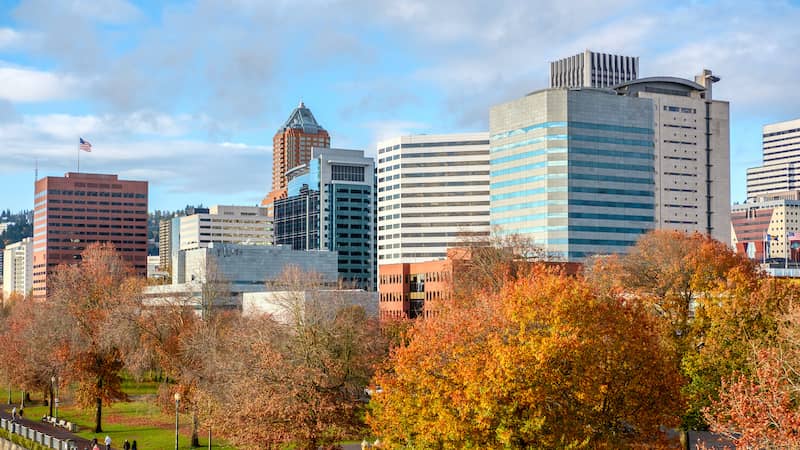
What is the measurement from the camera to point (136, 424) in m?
90.5

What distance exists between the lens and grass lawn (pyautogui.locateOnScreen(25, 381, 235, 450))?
7788 cm

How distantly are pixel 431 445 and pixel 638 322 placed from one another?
1306 centimetres

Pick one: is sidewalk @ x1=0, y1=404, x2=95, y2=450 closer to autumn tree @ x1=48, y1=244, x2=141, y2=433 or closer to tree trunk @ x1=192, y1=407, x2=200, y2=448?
autumn tree @ x1=48, y1=244, x2=141, y2=433

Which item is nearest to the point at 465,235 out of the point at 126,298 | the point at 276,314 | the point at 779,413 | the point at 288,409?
the point at 276,314

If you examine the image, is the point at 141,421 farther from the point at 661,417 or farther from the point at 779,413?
the point at 779,413

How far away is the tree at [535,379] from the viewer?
43.9 meters

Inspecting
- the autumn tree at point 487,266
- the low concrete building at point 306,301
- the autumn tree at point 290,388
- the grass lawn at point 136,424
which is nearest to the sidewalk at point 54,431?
the grass lawn at point 136,424

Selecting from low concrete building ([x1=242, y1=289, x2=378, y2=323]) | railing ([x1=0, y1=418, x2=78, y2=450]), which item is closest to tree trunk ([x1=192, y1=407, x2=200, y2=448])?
railing ([x1=0, y1=418, x2=78, y2=450])

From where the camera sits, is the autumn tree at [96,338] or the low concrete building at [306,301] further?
the autumn tree at [96,338]

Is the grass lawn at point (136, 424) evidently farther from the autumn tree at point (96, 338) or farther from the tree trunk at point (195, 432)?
the autumn tree at point (96, 338)

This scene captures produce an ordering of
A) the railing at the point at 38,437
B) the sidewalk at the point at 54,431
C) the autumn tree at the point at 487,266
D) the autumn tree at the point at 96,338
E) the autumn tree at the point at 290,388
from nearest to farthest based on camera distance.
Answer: the autumn tree at the point at 290,388 < the railing at the point at 38,437 < the sidewalk at the point at 54,431 < the autumn tree at the point at 96,338 < the autumn tree at the point at 487,266

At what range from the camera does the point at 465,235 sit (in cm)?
12069

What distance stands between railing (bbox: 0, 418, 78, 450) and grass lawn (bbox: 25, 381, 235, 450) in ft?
18.0

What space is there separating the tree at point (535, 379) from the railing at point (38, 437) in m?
31.5
